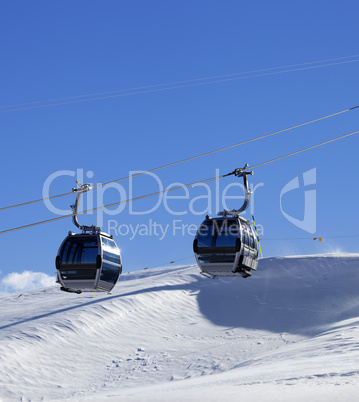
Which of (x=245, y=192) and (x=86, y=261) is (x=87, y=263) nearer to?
(x=86, y=261)

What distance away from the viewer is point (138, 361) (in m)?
36.4

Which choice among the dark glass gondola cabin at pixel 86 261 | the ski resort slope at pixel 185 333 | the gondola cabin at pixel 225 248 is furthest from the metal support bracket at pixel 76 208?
the ski resort slope at pixel 185 333

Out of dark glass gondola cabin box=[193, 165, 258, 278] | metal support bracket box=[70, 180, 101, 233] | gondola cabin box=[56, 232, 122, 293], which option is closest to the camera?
metal support bracket box=[70, 180, 101, 233]

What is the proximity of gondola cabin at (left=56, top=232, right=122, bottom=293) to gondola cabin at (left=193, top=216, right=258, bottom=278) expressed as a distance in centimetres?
236

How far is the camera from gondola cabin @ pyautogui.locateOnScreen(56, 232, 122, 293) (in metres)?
17.6

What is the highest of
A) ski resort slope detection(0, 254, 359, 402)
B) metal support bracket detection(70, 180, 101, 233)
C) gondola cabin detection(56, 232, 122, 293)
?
metal support bracket detection(70, 180, 101, 233)

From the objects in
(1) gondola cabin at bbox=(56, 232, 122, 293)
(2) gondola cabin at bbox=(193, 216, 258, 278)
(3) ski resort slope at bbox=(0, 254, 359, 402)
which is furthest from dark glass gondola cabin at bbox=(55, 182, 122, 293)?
(3) ski resort slope at bbox=(0, 254, 359, 402)

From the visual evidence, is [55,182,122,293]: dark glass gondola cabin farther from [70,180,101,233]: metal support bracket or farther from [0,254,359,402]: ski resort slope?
[0,254,359,402]: ski resort slope

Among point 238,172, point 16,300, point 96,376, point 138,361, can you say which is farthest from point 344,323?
point 238,172

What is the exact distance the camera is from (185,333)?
1623 inches

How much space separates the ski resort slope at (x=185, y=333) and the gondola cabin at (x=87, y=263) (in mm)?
4486

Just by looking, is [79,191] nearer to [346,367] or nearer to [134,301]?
[346,367]

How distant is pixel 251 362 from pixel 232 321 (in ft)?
35.1

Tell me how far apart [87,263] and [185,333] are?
80.6ft
